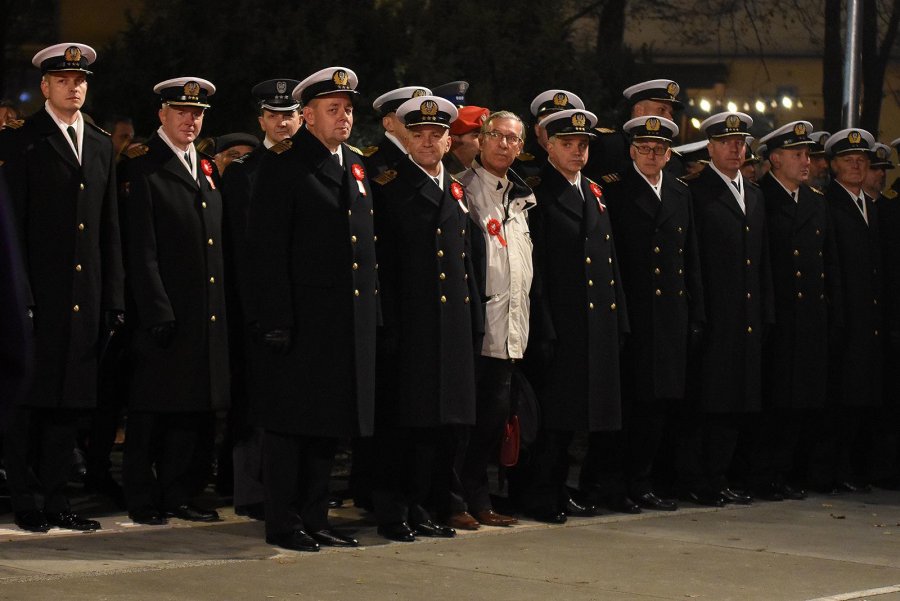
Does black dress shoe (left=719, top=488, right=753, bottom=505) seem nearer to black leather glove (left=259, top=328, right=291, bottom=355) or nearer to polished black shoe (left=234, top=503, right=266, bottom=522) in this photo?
polished black shoe (left=234, top=503, right=266, bottom=522)

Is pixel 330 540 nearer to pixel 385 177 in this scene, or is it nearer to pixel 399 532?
pixel 399 532

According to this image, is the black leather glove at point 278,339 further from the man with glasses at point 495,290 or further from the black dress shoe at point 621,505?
the black dress shoe at point 621,505

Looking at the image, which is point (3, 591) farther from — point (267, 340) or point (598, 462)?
point (598, 462)

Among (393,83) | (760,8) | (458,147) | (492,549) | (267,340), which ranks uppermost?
(760,8)

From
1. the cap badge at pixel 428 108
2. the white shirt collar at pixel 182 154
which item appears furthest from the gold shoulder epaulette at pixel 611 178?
the white shirt collar at pixel 182 154

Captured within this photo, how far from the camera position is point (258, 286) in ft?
22.7

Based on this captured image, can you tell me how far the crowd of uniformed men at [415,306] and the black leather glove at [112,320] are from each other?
0.01m

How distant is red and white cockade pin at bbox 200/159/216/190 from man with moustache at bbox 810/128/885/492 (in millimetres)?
3978

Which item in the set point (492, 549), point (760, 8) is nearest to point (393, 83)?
point (760, 8)

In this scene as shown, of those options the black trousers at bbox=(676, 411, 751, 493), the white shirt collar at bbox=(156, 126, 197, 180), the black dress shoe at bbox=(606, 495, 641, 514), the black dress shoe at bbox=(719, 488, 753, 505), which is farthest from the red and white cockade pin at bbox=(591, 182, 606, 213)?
the white shirt collar at bbox=(156, 126, 197, 180)

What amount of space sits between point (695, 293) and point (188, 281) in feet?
9.38

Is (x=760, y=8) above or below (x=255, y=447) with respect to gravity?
above

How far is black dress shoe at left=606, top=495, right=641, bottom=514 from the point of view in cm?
848

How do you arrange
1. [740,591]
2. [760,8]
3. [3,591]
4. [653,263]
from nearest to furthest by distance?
[3,591], [740,591], [653,263], [760,8]
